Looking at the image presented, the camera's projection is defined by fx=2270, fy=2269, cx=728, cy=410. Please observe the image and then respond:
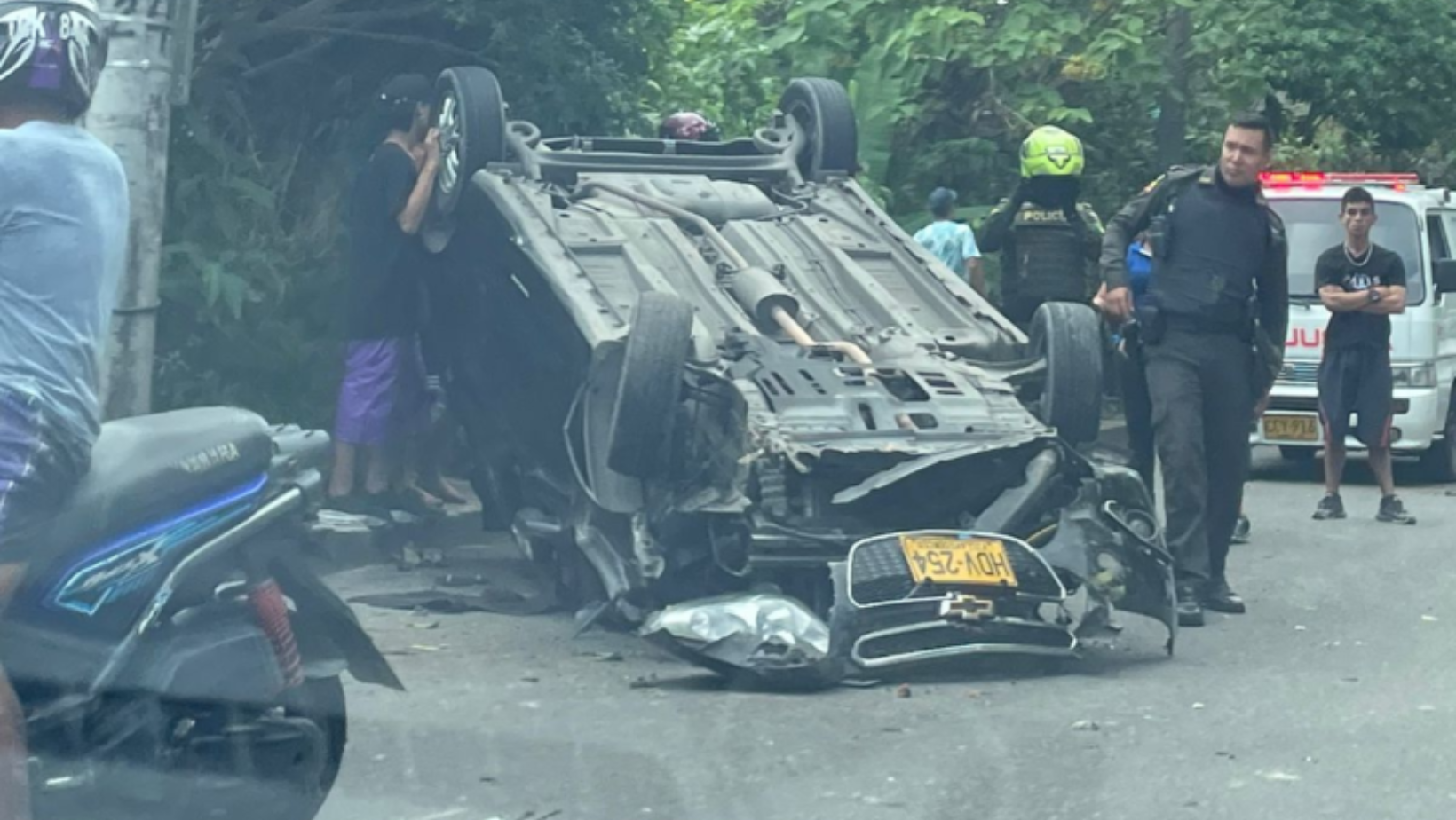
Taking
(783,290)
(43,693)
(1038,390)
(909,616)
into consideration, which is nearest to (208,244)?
(783,290)

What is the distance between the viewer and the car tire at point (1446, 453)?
48.1 ft

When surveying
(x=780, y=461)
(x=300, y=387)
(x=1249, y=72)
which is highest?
(x=1249, y=72)

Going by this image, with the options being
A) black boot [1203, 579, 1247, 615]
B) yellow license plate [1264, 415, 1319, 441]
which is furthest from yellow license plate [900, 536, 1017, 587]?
yellow license plate [1264, 415, 1319, 441]

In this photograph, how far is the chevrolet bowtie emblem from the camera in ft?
24.1

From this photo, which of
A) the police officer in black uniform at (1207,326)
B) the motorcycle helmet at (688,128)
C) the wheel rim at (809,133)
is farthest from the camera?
the motorcycle helmet at (688,128)

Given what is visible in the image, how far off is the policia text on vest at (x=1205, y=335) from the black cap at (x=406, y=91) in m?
3.32

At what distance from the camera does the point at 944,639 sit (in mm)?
7336

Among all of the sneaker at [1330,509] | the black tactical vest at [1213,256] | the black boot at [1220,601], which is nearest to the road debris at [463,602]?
the black boot at [1220,601]

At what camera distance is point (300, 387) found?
38.3ft

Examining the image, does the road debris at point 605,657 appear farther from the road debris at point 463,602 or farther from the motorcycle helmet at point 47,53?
the motorcycle helmet at point 47,53

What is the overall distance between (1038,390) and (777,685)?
2104 millimetres

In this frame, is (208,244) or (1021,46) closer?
(208,244)

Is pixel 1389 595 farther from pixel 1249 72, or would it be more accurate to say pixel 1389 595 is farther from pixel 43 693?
pixel 1249 72

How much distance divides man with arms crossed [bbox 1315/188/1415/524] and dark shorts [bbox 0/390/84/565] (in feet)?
30.1
